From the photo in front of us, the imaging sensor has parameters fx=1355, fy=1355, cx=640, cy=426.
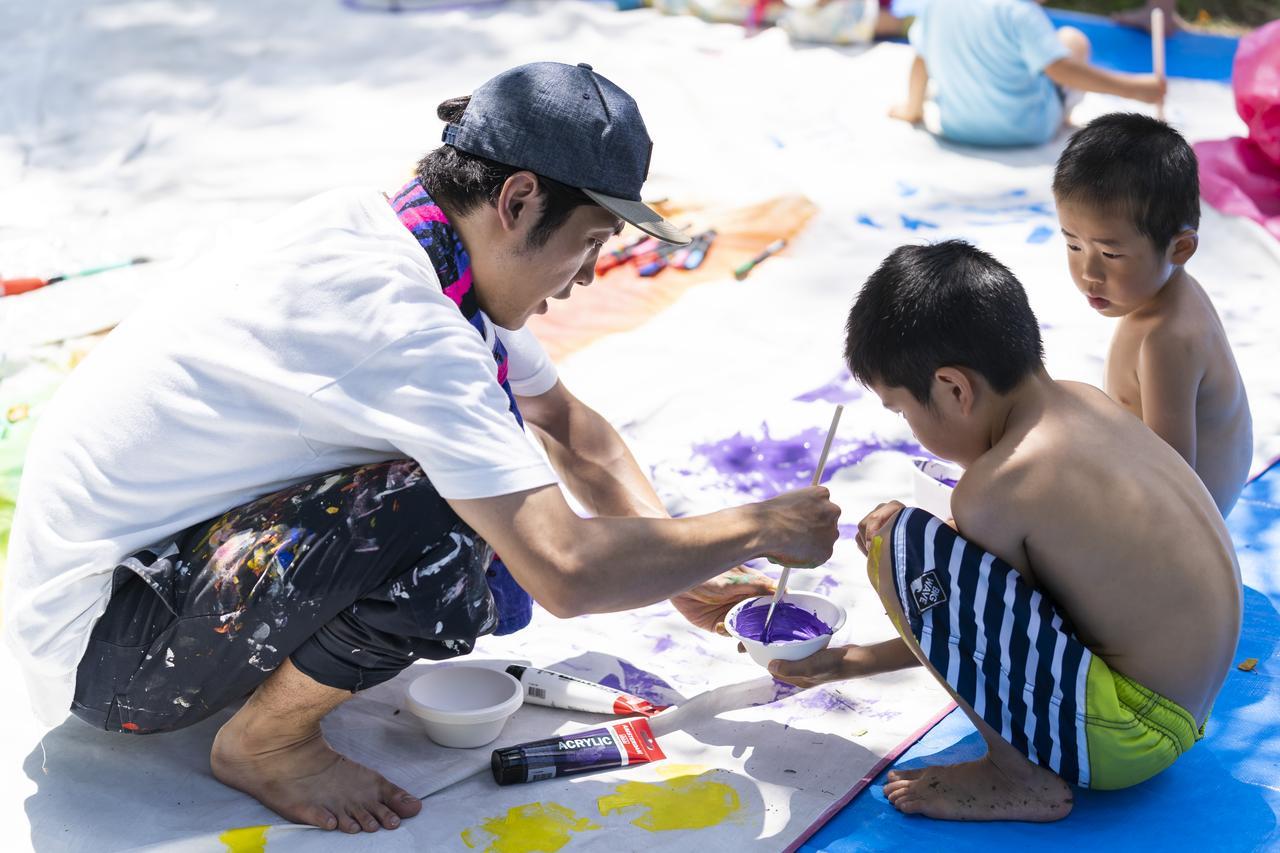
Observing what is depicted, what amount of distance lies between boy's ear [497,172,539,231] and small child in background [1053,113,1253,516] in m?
1.08

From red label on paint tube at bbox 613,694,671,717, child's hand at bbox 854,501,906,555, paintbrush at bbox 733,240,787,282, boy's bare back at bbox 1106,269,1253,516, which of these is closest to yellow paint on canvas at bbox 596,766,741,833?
red label on paint tube at bbox 613,694,671,717

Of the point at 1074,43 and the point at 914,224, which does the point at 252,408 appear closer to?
the point at 914,224

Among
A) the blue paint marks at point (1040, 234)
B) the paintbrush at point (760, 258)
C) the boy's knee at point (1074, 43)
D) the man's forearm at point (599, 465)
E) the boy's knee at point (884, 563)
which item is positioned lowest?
the paintbrush at point (760, 258)

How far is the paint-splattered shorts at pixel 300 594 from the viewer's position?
1.73 m

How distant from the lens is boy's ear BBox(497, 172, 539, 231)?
5.85 feet

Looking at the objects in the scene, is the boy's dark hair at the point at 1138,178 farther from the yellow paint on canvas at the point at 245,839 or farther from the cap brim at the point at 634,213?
the yellow paint on canvas at the point at 245,839

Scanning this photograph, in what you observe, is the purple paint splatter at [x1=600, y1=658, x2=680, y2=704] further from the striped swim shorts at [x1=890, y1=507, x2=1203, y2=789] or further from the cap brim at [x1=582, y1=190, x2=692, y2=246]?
the cap brim at [x1=582, y1=190, x2=692, y2=246]

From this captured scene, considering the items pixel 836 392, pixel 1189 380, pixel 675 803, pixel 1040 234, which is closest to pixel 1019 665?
pixel 675 803

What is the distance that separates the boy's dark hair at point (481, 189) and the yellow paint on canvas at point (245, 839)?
2.83 feet

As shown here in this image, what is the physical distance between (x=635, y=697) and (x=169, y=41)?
3.95 m

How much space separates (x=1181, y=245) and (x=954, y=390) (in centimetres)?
78

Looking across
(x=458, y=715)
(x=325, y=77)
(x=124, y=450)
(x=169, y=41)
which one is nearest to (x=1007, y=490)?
(x=458, y=715)

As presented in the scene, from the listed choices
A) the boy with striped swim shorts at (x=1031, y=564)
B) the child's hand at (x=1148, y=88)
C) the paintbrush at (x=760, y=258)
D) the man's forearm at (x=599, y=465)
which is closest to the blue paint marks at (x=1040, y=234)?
the paintbrush at (x=760, y=258)

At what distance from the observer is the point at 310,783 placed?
1.85m
